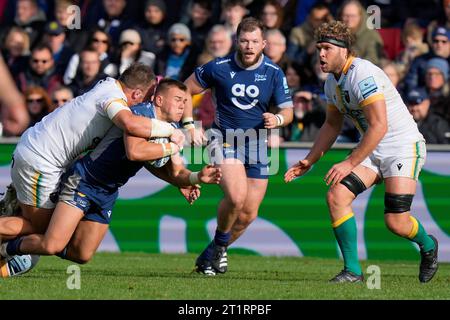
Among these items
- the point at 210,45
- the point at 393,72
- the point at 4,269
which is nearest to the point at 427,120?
the point at 393,72

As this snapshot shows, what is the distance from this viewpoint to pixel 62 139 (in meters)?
9.81

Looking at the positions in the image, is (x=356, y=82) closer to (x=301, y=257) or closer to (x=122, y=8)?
(x=301, y=257)

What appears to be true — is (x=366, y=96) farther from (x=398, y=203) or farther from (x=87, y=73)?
(x=87, y=73)

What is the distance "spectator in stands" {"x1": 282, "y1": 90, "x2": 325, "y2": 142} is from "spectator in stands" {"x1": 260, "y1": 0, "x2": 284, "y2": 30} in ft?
5.14

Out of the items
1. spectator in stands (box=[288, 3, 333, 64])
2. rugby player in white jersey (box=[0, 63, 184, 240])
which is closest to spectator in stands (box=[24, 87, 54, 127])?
spectator in stands (box=[288, 3, 333, 64])

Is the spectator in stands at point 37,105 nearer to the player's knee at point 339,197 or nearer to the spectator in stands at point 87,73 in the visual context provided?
the spectator in stands at point 87,73

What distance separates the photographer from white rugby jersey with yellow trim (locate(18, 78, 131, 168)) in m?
9.72

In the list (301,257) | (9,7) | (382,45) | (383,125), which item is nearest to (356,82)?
(383,125)

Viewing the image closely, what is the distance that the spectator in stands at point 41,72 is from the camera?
16.8 meters

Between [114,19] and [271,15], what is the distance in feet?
8.33

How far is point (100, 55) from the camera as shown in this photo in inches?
651

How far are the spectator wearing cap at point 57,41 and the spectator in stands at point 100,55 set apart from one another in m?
0.40

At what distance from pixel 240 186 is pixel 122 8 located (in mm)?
6967

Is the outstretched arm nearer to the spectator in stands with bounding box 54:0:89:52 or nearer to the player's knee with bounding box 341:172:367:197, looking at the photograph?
the player's knee with bounding box 341:172:367:197
